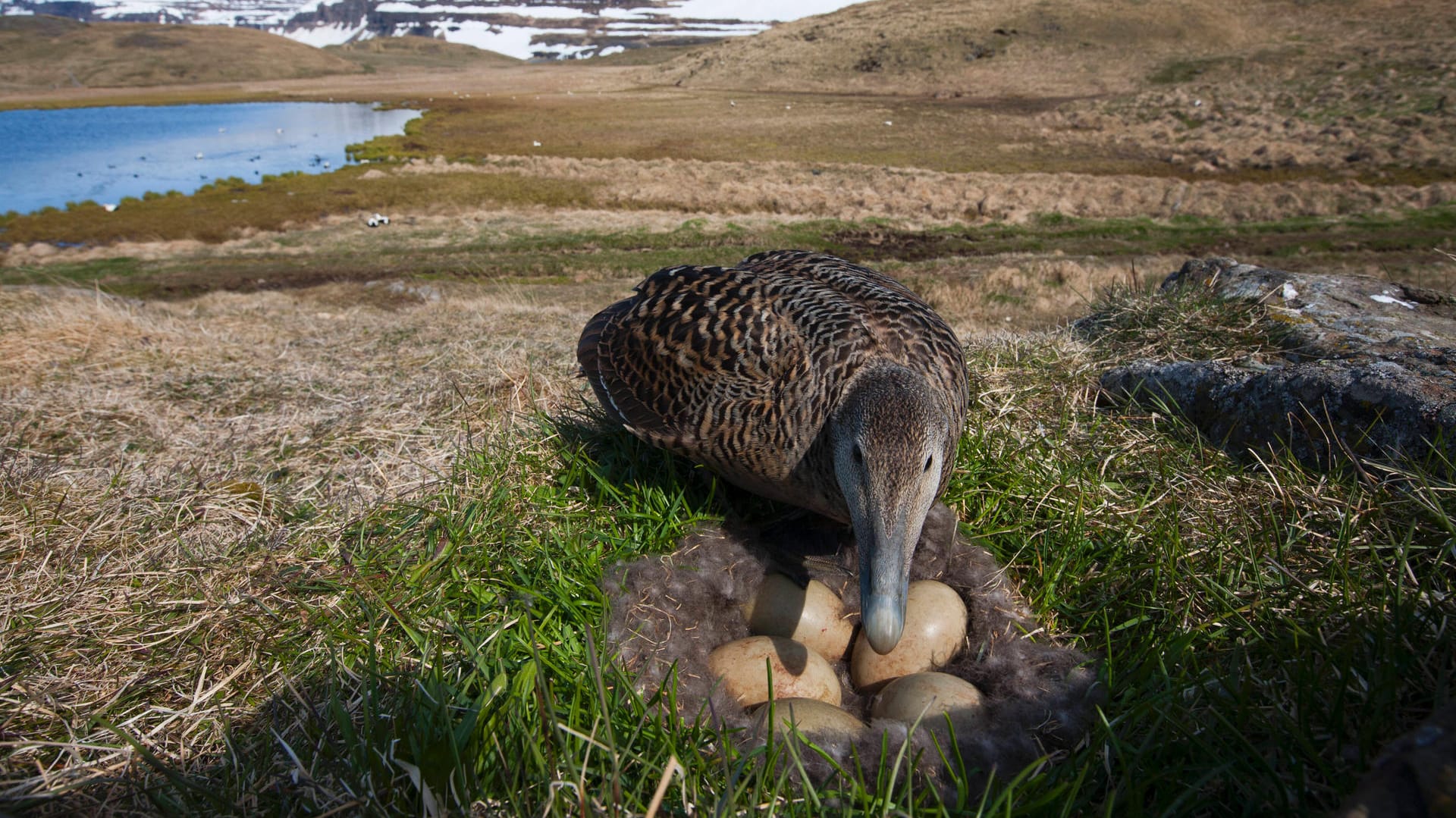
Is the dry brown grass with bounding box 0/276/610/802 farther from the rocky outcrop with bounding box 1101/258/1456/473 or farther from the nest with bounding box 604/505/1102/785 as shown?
the rocky outcrop with bounding box 1101/258/1456/473

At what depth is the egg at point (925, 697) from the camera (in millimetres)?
2477

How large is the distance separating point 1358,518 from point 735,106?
204 feet

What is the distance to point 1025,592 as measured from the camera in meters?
3.06

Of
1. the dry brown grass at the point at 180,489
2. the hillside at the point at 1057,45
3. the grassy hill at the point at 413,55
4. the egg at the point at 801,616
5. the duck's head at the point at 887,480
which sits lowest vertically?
the egg at the point at 801,616

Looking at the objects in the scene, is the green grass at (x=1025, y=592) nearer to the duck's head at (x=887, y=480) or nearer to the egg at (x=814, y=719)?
the egg at (x=814, y=719)

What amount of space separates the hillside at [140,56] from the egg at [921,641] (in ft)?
395

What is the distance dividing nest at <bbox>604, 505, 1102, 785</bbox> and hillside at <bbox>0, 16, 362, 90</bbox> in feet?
392

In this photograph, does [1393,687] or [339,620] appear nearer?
[1393,687]

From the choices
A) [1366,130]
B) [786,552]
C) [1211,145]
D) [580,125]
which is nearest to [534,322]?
[786,552]

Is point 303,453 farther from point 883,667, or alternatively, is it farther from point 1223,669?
point 1223,669

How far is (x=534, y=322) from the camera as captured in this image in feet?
32.9

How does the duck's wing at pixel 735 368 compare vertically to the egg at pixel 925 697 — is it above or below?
above

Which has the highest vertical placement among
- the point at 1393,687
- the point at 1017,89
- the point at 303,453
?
the point at 1017,89

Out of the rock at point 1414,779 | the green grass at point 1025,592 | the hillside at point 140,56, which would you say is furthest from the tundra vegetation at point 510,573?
the hillside at point 140,56
